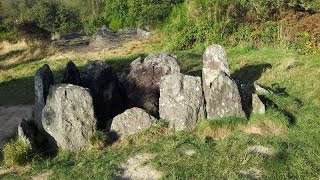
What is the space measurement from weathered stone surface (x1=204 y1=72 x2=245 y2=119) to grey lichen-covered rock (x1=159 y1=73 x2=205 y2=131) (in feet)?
0.80

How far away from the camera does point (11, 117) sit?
47.0 ft

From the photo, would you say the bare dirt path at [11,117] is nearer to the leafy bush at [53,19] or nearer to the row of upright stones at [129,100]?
the row of upright stones at [129,100]

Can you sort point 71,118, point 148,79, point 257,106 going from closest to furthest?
point 71,118, point 257,106, point 148,79

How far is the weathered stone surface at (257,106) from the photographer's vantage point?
37.9ft

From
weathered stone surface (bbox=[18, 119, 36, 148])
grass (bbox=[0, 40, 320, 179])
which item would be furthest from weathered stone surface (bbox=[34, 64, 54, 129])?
grass (bbox=[0, 40, 320, 179])

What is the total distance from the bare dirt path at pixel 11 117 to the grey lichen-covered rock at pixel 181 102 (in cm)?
424

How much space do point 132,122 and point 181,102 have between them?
1.27 m

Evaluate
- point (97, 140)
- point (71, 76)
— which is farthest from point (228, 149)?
point (71, 76)

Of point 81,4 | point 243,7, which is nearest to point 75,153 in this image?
point 243,7

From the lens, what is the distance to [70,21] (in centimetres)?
4778

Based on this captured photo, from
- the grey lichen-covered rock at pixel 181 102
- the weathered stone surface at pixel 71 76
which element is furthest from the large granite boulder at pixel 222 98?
the weathered stone surface at pixel 71 76

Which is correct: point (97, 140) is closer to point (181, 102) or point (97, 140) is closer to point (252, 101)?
point (181, 102)

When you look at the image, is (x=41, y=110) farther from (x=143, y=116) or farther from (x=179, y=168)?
(x=179, y=168)

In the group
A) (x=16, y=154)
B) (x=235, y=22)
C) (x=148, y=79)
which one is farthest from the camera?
(x=235, y=22)
